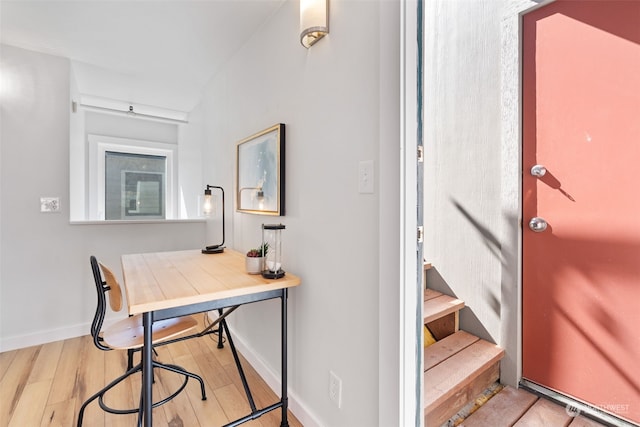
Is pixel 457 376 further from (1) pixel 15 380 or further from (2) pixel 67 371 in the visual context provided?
(1) pixel 15 380

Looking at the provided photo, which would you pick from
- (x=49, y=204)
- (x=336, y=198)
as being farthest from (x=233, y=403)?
(x=49, y=204)

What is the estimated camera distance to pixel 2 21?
6.52ft

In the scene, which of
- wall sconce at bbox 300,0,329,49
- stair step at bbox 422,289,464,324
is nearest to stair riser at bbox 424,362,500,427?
stair step at bbox 422,289,464,324

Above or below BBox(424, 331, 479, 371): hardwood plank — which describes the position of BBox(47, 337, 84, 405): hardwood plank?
below

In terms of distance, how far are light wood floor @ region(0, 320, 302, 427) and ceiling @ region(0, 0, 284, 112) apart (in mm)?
2266

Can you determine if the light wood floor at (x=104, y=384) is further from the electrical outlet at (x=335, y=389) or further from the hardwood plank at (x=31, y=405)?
the electrical outlet at (x=335, y=389)

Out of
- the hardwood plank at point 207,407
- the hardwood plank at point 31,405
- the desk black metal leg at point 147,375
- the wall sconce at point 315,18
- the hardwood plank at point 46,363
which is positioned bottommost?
the hardwood plank at point 207,407

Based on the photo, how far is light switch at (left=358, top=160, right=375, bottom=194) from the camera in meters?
1.16

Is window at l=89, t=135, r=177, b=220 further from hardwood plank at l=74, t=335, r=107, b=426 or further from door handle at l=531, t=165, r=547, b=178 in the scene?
door handle at l=531, t=165, r=547, b=178

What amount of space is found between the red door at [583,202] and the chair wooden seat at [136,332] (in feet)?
6.04

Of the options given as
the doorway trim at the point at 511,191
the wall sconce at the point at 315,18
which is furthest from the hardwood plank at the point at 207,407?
the wall sconce at the point at 315,18

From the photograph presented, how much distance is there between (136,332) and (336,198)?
126 cm

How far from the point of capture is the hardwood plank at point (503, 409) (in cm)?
139

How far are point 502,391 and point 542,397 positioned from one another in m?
0.17
